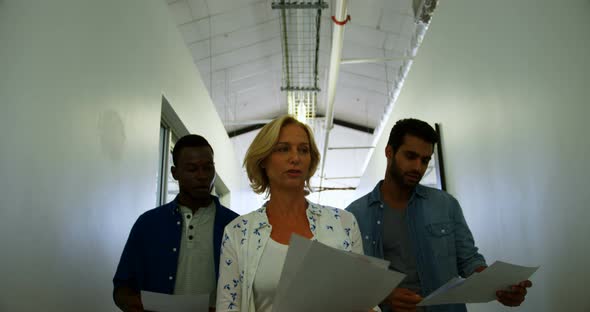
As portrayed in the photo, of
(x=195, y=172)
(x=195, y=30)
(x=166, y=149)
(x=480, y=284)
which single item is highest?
(x=195, y=30)

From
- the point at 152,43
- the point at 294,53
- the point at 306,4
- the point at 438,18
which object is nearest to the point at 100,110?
the point at 152,43

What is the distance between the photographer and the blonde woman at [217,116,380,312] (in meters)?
1.31

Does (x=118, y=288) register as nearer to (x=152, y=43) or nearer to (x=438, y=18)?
(x=152, y=43)

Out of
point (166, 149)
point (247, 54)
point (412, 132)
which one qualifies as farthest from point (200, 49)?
point (412, 132)

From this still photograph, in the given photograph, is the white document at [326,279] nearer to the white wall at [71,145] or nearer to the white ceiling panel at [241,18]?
the white wall at [71,145]

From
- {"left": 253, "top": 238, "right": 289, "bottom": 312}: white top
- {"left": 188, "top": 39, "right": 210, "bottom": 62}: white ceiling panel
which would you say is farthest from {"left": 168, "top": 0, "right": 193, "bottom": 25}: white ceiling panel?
{"left": 253, "top": 238, "right": 289, "bottom": 312}: white top

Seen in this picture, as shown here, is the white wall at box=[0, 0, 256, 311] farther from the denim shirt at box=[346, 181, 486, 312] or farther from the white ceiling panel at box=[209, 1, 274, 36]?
the white ceiling panel at box=[209, 1, 274, 36]

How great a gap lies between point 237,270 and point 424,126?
3.61 feet

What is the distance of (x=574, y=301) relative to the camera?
1809 mm

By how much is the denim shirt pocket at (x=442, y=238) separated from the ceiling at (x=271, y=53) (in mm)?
2829

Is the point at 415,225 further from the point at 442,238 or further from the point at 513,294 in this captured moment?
the point at 513,294

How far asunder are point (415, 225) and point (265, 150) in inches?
29.6

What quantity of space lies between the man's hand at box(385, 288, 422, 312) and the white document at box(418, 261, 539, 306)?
0.14 feet

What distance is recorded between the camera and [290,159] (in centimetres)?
148
